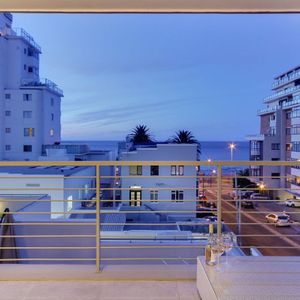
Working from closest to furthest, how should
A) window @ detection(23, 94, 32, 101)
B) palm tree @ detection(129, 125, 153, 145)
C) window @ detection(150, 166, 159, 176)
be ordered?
window @ detection(150, 166, 159, 176) < window @ detection(23, 94, 32, 101) < palm tree @ detection(129, 125, 153, 145)

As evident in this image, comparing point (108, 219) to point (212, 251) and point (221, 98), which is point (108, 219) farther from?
point (221, 98)

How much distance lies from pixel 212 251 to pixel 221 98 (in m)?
17.6

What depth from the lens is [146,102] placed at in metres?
20.7

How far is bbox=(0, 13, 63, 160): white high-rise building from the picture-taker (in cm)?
1967

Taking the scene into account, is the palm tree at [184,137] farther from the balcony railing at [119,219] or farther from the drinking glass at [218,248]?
the drinking glass at [218,248]

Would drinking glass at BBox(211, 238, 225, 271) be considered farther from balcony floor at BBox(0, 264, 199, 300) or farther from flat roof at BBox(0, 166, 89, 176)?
flat roof at BBox(0, 166, 89, 176)

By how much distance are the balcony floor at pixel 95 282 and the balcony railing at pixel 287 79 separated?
2521 centimetres

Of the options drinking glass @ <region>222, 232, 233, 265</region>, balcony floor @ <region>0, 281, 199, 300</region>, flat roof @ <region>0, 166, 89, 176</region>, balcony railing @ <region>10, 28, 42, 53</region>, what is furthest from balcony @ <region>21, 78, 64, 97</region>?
drinking glass @ <region>222, 232, 233, 265</region>

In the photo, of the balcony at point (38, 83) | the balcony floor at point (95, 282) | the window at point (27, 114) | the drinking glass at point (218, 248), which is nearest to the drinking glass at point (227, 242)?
the drinking glass at point (218, 248)

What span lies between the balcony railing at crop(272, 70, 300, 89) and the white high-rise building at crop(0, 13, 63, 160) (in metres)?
16.6

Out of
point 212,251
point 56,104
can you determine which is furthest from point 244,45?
point 56,104

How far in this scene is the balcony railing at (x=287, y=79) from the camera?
2517 cm

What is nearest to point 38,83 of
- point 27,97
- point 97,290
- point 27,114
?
point 27,97

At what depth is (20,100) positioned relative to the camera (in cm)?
1975
